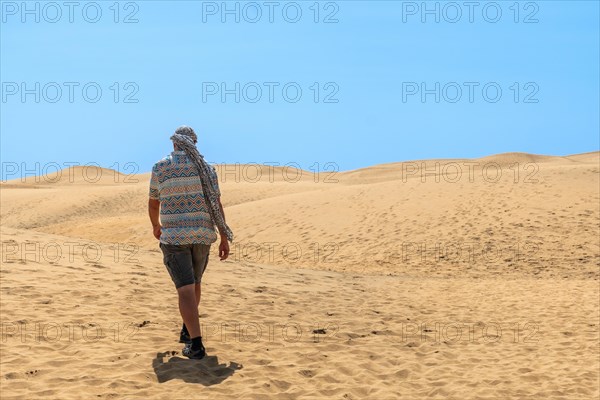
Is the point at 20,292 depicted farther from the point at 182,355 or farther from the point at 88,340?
the point at 182,355

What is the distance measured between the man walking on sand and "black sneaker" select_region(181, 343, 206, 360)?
0.12 meters

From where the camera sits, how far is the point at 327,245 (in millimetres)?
21156

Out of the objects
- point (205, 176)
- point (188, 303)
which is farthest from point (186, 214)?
point (188, 303)

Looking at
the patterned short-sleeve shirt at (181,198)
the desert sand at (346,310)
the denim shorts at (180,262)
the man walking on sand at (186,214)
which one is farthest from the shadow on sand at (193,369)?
the patterned short-sleeve shirt at (181,198)

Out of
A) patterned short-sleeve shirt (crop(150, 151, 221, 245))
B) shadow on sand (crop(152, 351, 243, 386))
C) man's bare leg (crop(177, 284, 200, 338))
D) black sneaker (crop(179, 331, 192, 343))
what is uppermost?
patterned short-sleeve shirt (crop(150, 151, 221, 245))

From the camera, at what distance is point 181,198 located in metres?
6.64

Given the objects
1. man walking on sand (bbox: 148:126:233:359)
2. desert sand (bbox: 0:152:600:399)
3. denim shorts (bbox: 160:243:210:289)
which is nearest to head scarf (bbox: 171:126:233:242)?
man walking on sand (bbox: 148:126:233:359)

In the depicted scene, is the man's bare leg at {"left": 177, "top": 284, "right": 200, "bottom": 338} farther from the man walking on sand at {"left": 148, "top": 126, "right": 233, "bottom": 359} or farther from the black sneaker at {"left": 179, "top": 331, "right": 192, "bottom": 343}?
the black sneaker at {"left": 179, "top": 331, "right": 192, "bottom": 343}

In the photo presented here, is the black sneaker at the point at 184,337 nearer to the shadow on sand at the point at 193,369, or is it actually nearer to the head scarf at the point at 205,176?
the shadow on sand at the point at 193,369

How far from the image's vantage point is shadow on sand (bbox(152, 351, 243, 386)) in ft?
21.1

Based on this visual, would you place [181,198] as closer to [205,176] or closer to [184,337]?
[205,176]

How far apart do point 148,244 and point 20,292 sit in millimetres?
14965

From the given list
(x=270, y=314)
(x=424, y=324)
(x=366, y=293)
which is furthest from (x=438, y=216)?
(x=270, y=314)

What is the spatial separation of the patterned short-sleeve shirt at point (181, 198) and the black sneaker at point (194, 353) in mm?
1172
